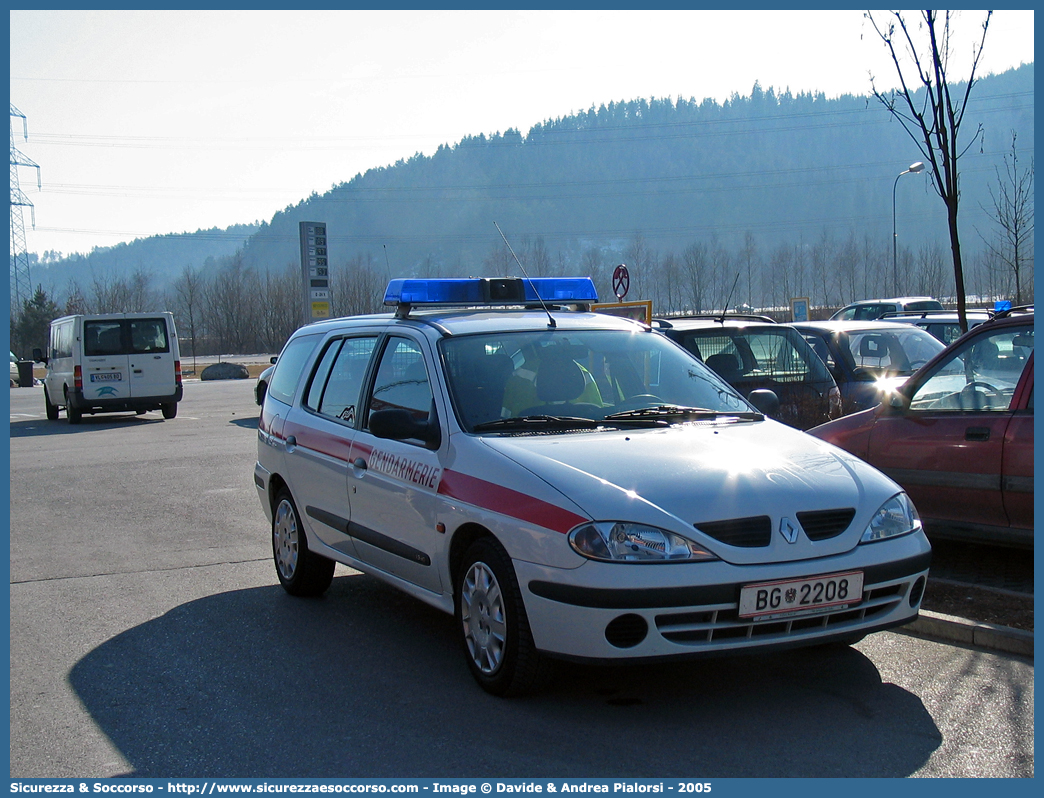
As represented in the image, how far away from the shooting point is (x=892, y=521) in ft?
15.1

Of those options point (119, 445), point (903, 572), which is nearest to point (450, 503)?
point (903, 572)

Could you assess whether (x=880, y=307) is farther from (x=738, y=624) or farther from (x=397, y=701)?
(x=397, y=701)

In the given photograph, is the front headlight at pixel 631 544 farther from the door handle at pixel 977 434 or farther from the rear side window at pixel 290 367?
the rear side window at pixel 290 367

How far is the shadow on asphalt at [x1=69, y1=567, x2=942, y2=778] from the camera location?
387cm

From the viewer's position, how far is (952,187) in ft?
28.4

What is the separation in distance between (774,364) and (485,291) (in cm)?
447

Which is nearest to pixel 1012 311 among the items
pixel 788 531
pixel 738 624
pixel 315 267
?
pixel 788 531

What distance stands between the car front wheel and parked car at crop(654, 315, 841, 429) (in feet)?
18.5

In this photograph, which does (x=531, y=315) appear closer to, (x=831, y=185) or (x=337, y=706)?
(x=337, y=706)

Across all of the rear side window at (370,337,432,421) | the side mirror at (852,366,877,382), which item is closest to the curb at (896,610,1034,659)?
the rear side window at (370,337,432,421)

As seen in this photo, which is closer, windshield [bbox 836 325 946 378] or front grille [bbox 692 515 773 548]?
front grille [bbox 692 515 773 548]

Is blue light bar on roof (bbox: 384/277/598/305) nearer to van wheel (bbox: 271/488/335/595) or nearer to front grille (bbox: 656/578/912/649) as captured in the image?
van wheel (bbox: 271/488/335/595)

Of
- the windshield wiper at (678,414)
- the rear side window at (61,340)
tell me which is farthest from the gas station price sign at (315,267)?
the windshield wiper at (678,414)

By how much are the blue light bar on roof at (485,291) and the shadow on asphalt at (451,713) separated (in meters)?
2.02
